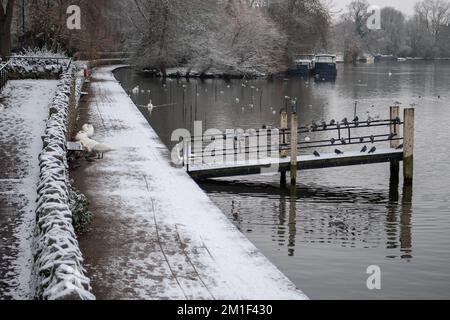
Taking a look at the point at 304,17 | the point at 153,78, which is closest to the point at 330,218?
the point at 153,78

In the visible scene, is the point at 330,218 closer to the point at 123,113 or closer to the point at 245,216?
the point at 245,216

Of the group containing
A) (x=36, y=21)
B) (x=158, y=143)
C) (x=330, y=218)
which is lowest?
(x=330, y=218)

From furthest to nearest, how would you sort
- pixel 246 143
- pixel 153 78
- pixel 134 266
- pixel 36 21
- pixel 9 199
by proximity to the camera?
1. pixel 153 78
2. pixel 36 21
3. pixel 246 143
4. pixel 9 199
5. pixel 134 266

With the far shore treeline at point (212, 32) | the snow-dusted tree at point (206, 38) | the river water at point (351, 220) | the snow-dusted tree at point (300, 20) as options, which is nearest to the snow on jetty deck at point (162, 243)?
the river water at point (351, 220)

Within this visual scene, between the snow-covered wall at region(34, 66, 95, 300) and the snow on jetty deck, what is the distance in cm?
106

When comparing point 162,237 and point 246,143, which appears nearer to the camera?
point 162,237

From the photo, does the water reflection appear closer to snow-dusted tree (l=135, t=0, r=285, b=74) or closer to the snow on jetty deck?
the snow on jetty deck

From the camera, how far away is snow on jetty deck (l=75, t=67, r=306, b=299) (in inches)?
468

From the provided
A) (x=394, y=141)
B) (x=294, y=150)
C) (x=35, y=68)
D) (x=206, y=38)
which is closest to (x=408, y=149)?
(x=394, y=141)

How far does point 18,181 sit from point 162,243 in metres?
6.55

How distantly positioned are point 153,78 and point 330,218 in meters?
55.9

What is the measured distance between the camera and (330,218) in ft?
68.1

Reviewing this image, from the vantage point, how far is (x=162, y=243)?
14289mm
